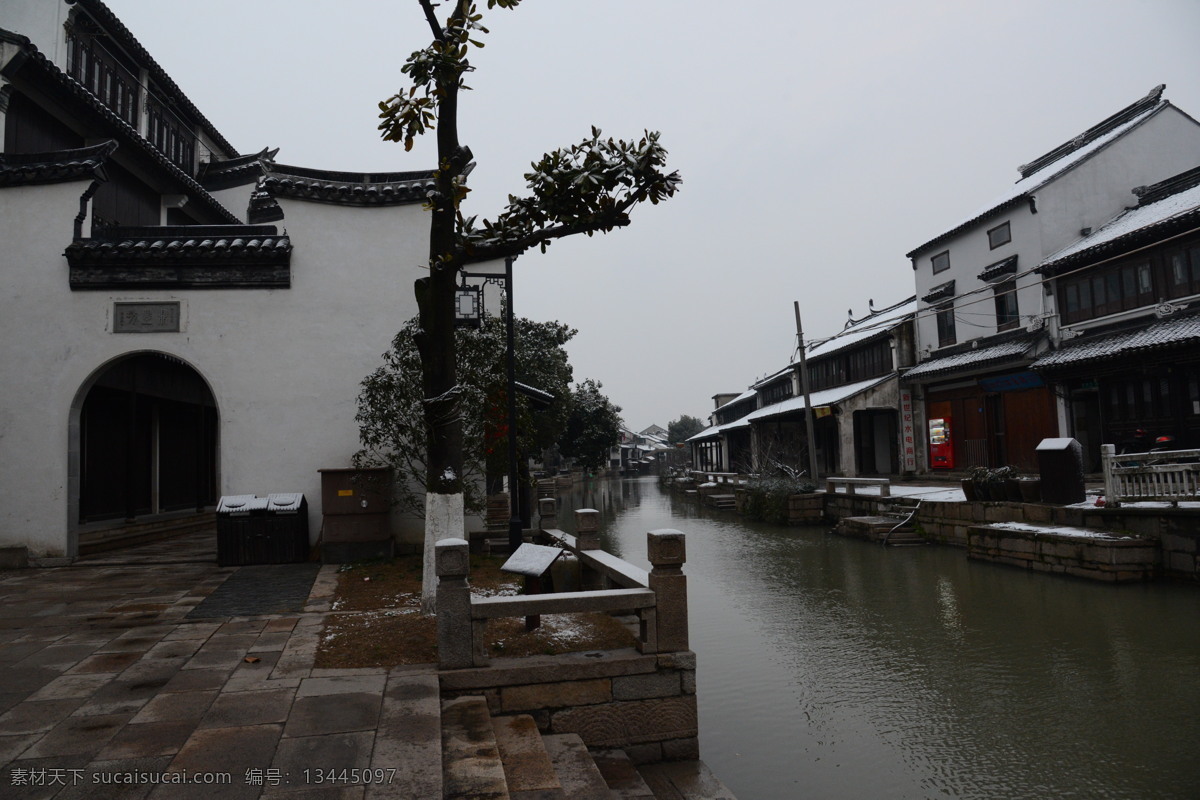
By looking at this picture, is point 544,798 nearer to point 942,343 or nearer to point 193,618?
point 193,618

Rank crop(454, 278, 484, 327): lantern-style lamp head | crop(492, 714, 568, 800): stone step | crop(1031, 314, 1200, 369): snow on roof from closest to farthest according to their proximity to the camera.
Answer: crop(492, 714, 568, 800): stone step < crop(454, 278, 484, 327): lantern-style lamp head < crop(1031, 314, 1200, 369): snow on roof

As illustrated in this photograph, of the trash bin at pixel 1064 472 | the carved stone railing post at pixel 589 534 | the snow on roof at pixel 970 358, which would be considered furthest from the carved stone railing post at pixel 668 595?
the snow on roof at pixel 970 358

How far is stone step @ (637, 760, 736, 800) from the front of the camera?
4887 mm

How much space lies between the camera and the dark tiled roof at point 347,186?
1159 cm

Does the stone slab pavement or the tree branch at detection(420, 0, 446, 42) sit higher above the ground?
the tree branch at detection(420, 0, 446, 42)

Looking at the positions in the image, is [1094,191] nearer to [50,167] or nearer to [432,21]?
[432,21]

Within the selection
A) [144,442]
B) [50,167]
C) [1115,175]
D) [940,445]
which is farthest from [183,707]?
[1115,175]

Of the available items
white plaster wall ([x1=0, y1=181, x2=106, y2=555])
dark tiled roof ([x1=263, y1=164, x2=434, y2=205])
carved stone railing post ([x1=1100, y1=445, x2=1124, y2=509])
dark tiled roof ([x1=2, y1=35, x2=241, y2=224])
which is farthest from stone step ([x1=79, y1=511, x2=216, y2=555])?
carved stone railing post ([x1=1100, y1=445, x2=1124, y2=509])

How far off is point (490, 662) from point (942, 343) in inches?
994

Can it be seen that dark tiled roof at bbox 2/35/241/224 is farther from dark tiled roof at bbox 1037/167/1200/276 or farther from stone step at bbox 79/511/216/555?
dark tiled roof at bbox 1037/167/1200/276

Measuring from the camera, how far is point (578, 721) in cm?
522

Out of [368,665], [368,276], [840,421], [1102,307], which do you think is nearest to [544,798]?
[368,665]

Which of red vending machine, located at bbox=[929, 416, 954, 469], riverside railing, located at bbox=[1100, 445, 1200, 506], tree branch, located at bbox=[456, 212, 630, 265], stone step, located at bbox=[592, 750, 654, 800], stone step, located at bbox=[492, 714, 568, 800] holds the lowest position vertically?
stone step, located at bbox=[592, 750, 654, 800]

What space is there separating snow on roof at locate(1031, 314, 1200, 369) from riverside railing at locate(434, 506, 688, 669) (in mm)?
15262
